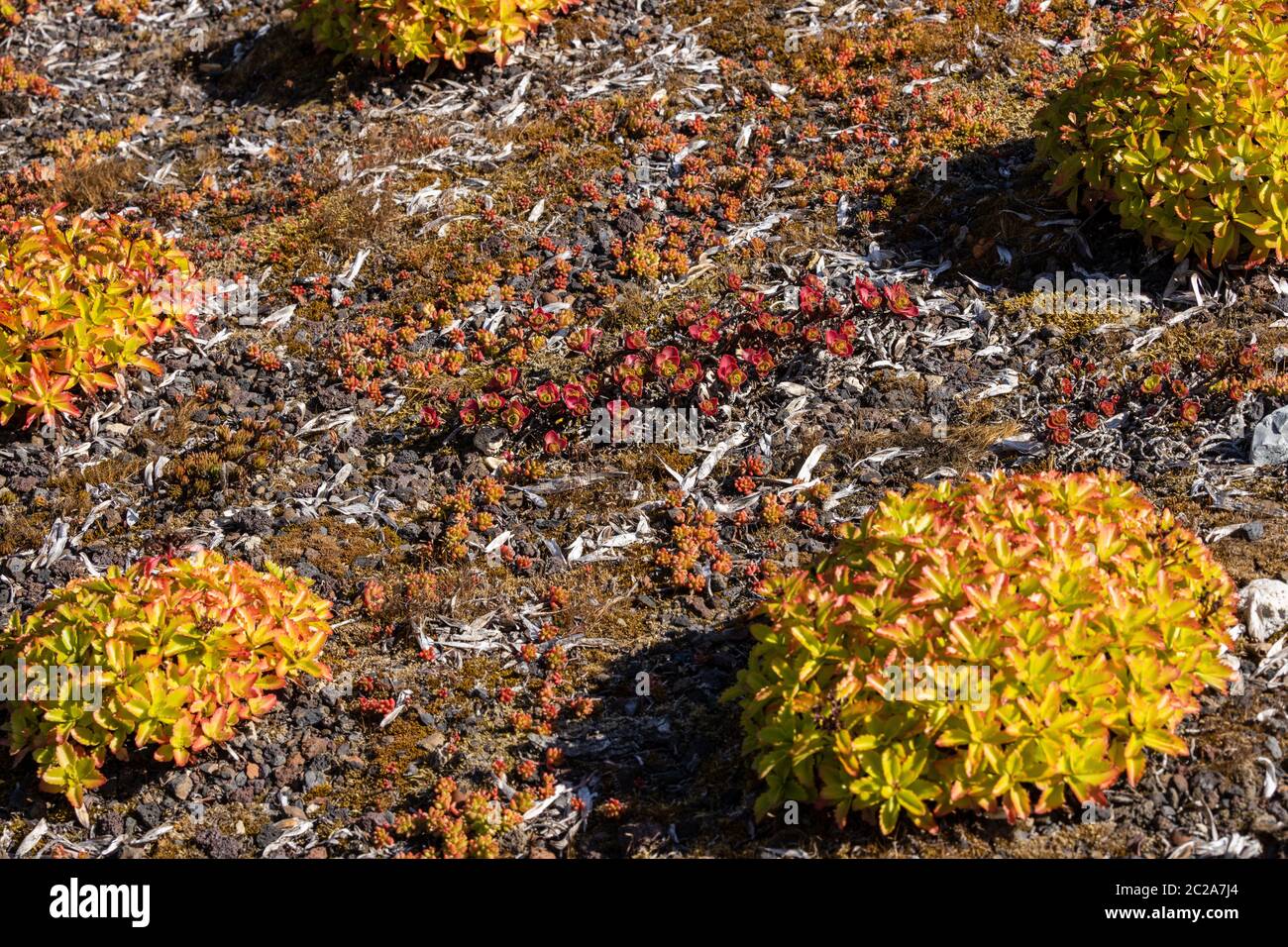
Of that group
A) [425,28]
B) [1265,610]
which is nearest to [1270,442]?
[1265,610]

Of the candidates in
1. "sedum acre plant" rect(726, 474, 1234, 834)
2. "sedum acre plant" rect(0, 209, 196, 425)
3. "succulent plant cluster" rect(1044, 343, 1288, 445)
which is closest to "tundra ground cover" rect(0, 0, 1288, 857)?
"succulent plant cluster" rect(1044, 343, 1288, 445)

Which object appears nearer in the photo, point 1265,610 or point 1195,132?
point 1265,610

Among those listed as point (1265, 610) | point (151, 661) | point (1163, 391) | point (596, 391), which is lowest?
point (151, 661)

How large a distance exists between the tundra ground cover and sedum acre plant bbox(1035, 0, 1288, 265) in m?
0.37

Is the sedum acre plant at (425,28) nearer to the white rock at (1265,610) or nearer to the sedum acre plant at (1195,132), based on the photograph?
the sedum acre plant at (1195,132)

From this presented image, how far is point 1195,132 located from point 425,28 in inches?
235

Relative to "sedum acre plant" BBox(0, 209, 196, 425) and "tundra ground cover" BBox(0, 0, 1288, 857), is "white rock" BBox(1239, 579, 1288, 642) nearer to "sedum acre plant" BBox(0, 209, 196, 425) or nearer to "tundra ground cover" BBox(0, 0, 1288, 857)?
"tundra ground cover" BBox(0, 0, 1288, 857)

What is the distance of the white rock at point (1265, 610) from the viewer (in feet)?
17.7

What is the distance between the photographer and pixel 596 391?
7.27 m

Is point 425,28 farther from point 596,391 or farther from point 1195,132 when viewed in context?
point 1195,132

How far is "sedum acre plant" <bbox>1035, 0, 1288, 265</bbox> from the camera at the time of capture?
692 cm

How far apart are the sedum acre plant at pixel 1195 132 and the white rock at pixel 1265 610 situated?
2.53m

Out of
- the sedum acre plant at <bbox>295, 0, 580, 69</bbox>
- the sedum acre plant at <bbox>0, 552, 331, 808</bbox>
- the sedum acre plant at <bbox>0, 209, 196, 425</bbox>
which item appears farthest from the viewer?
the sedum acre plant at <bbox>295, 0, 580, 69</bbox>
